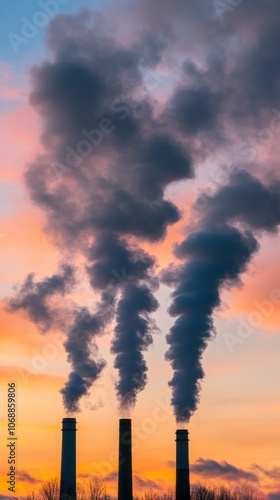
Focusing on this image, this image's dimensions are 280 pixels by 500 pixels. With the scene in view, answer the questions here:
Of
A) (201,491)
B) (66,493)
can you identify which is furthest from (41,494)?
(201,491)

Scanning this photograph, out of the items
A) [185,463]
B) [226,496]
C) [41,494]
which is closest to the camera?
[185,463]

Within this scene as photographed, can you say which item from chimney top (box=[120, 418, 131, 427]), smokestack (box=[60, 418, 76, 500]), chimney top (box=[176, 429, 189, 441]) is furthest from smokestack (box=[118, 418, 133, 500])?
chimney top (box=[176, 429, 189, 441])

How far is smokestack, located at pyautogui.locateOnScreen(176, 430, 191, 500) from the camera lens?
157 feet

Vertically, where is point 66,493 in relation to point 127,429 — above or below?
below

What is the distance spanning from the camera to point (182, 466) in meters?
48.0

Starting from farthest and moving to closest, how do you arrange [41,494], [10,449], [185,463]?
[41,494] → [185,463] → [10,449]

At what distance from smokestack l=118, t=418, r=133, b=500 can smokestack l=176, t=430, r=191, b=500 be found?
2896 millimetres

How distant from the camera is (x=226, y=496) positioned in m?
59.1

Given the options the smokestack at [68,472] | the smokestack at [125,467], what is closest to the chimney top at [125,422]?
the smokestack at [125,467]

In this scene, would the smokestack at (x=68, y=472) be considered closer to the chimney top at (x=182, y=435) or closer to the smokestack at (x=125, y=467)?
the smokestack at (x=125, y=467)

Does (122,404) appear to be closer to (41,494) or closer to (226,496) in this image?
(41,494)

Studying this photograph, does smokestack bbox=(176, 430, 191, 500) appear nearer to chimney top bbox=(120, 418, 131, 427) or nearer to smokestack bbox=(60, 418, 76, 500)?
chimney top bbox=(120, 418, 131, 427)

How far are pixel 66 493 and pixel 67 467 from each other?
157 centimetres

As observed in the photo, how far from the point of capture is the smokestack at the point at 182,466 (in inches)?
1885
